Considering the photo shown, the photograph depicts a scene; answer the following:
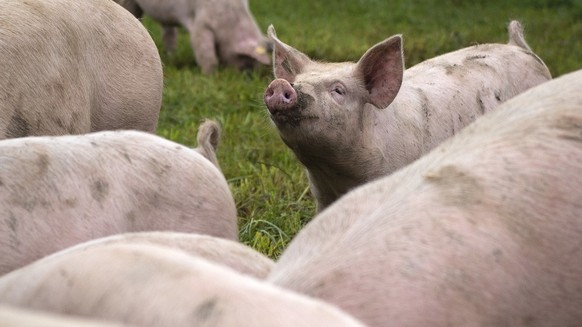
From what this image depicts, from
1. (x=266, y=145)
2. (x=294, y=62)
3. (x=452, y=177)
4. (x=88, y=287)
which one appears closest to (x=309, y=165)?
(x=294, y=62)

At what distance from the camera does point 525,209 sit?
290 centimetres

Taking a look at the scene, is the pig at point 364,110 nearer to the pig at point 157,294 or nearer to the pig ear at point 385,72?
the pig ear at point 385,72

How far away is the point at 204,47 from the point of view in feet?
34.2

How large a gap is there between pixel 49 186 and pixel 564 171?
1.49 m

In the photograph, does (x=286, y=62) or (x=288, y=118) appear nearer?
(x=288, y=118)

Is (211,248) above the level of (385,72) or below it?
above

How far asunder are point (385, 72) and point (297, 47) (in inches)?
210

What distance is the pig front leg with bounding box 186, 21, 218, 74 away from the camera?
404 inches

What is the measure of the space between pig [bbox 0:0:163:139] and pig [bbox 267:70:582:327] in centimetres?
178

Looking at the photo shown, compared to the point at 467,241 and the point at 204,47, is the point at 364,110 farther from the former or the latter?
the point at 204,47

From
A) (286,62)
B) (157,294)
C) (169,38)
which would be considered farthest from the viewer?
(169,38)

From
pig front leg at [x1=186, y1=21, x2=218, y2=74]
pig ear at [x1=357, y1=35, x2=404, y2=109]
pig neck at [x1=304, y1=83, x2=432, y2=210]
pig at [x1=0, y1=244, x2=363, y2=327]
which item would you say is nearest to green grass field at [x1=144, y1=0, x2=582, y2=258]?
pig front leg at [x1=186, y1=21, x2=218, y2=74]

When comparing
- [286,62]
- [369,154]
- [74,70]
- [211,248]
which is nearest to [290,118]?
[369,154]

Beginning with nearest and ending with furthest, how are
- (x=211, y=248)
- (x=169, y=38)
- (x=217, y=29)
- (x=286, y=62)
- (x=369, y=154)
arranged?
(x=211, y=248)
(x=369, y=154)
(x=286, y=62)
(x=217, y=29)
(x=169, y=38)
